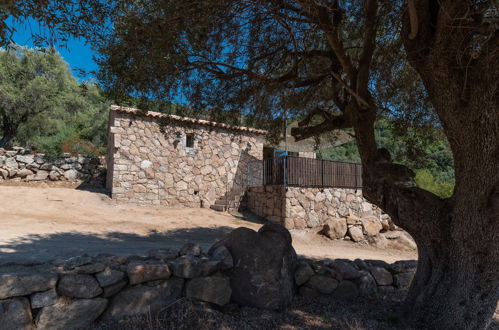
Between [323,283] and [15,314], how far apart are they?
134 inches

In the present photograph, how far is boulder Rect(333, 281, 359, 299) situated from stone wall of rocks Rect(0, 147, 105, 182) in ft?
43.4

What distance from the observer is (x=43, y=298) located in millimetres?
2748

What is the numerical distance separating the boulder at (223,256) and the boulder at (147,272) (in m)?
0.62

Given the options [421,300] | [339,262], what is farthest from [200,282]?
[421,300]

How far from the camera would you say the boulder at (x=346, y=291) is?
4258 mm

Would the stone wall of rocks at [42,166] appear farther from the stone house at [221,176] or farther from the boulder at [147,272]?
the boulder at [147,272]

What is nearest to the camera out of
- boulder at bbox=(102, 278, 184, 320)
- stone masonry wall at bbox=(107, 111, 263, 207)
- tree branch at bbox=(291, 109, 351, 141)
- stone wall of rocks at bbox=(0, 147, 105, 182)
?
boulder at bbox=(102, 278, 184, 320)

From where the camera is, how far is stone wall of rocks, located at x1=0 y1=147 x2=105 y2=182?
1350 cm

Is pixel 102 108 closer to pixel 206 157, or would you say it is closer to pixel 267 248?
pixel 206 157

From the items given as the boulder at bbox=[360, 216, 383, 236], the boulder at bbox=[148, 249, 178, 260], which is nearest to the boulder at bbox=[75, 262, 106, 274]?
the boulder at bbox=[148, 249, 178, 260]

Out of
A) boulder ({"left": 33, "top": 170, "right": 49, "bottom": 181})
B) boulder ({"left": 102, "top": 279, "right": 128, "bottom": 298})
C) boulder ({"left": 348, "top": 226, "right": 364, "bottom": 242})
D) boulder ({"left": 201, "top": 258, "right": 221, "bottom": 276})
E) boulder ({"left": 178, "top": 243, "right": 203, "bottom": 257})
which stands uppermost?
boulder ({"left": 33, "top": 170, "right": 49, "bottom": 181})

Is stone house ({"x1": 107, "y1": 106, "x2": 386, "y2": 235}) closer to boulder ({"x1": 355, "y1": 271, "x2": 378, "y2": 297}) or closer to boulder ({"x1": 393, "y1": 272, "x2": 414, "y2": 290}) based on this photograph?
boulder ({"x1": 393, "y1": 272, "x2": 414, "y2": 290})

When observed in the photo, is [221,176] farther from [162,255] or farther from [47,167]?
[162,255]

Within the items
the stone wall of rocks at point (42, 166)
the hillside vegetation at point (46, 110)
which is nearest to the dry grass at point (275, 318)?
the hillside vegetation at point (46, 110)
